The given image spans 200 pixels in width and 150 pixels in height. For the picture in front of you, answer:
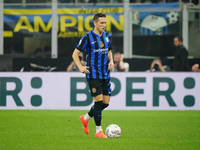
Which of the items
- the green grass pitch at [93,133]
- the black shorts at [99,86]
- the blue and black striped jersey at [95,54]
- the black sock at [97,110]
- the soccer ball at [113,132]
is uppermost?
the blue and black striped jersey at [95,54]

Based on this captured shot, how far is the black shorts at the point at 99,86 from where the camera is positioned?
7.80m

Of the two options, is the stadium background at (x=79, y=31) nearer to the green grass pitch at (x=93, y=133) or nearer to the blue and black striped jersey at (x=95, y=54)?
the green grass pitch at (x=93, y=133)

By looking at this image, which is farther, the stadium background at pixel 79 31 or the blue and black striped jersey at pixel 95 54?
the stadium background at pixel 79 31

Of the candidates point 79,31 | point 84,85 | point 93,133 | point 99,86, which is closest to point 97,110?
point 99,86

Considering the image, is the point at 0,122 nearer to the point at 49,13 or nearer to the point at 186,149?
the point at 186,149

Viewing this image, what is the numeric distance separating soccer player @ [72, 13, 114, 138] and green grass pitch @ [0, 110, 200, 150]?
0.56 meters

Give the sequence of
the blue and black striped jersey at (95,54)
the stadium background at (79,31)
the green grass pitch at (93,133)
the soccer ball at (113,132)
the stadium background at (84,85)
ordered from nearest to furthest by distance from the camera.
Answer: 1. the green grass pitch at (93,133)
2. the soccer ball at (113,132)
3. the stadium background at (84,85)
4. the blue and black striped jersey at (95,54)
5. the stadium background at (79,31)

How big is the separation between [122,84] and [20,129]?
5.87m

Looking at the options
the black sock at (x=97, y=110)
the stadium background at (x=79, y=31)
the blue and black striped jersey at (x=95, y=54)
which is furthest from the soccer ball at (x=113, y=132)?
the stadium background at (x=79, y=31)

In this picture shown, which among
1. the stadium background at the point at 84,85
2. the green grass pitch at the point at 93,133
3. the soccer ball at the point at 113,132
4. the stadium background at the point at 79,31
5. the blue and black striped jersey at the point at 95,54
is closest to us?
the green grass pitch at the point at 93,133

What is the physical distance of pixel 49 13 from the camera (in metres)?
17.0

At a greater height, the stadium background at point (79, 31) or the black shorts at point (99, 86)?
the stadium background at point (79, 31)

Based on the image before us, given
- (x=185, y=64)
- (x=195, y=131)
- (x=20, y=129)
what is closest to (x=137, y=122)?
(x=195, y=131)

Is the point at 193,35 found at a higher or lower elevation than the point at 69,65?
higher
